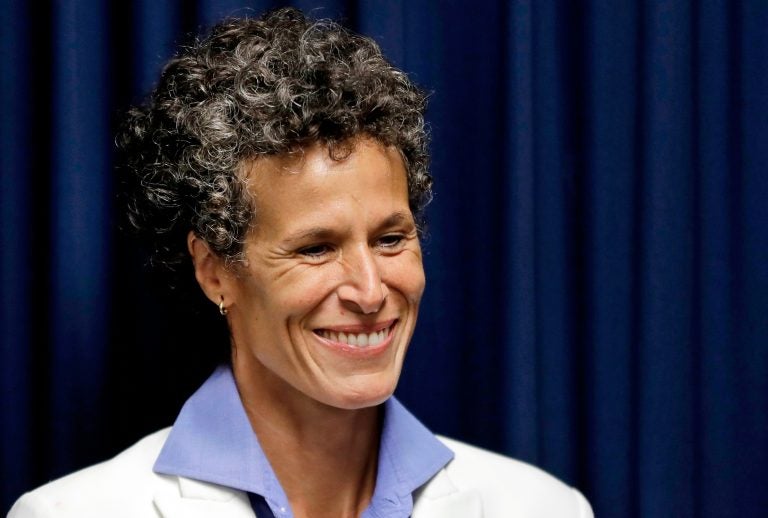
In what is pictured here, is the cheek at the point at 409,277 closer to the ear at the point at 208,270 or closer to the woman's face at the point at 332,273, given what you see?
the woman's face at the point at 332,273

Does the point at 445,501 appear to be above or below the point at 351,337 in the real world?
below

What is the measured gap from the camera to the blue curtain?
1.90 m

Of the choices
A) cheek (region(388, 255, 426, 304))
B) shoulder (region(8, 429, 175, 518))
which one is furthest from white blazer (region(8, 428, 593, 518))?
cheek (region(388, 255, 426, 304))

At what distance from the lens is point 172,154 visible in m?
1.56

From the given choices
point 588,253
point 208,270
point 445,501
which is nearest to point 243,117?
point 208,270

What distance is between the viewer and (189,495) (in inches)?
60.2

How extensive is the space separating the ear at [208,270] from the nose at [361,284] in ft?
0.63

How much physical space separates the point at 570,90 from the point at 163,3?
741 millimetres

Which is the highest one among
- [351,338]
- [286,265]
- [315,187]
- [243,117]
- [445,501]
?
[243,117]

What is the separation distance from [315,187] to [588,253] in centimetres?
70

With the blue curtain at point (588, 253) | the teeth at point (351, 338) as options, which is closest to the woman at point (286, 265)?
the teeth at point (351, 338)

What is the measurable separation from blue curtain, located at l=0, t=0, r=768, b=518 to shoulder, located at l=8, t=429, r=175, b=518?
0.28 meters

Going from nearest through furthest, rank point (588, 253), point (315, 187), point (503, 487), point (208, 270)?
point (315, 187), point (208, 270), point (503, 487), point (588, 253)

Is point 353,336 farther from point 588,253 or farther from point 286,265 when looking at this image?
point 588,253
